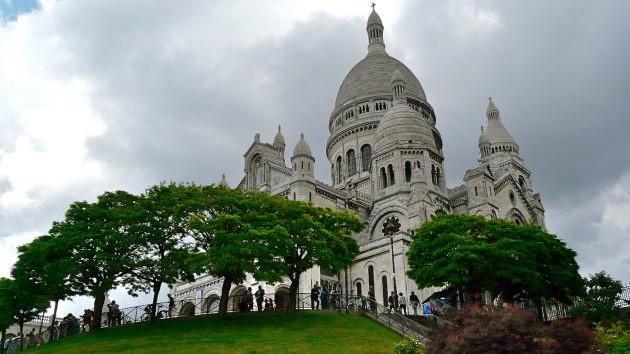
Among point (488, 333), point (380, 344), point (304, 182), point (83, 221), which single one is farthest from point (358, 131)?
point (488, 333)

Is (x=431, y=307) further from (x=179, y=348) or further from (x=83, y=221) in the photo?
(x=83, y=221)

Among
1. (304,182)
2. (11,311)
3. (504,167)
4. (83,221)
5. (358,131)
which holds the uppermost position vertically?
(358,131)

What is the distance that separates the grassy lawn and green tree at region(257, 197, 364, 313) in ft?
8.43

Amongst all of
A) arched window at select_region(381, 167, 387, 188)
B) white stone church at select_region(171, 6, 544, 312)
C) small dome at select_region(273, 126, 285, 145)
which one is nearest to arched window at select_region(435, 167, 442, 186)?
white stone church at select_region(171, 6, 544, 312)

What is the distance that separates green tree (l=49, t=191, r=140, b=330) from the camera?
31.5 m

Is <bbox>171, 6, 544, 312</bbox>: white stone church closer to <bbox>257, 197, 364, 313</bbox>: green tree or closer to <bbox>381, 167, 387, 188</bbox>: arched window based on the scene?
<bbox>381, 167, 387, 188</bbox>: arched window

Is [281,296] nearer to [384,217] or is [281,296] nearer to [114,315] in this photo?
[384,217]

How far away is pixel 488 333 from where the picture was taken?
53.3 ft

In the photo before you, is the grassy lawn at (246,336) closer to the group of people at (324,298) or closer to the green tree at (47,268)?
the group of people at (324,298)

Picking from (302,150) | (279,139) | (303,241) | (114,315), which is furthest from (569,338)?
(279,139)

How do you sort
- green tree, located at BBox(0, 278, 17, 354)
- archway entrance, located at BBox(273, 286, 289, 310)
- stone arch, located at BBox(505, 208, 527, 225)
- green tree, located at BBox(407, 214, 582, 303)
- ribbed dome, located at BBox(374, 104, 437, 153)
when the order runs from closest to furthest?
green tree, located at BBox(407, 214, 582, 303) < green tree, located at BBox(0, 278, 17, 354) < archway entrance, located at BBox(273, 286, 289, 310) < ribbed dome, located at BBox(374, 104, 437, 153) < stone arch, located at BBox(505, 208, 527, 225)

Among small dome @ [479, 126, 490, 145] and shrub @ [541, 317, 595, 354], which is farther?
small dome @ [479, 126, 490, 145]

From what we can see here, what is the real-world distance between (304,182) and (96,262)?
24.1 meters

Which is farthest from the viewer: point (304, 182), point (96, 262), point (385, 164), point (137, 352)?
point (385, 164)
